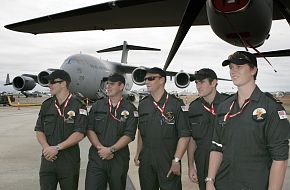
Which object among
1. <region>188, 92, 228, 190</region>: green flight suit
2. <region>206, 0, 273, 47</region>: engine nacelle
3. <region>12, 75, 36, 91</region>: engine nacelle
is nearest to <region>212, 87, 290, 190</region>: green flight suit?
<region>206, 0, 273, 47</region>: engine nacelle

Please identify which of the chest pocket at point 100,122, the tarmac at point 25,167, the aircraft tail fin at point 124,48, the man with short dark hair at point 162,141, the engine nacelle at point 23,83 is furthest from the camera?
the aircraft tail fin at point 124,48

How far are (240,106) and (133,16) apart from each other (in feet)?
8.40

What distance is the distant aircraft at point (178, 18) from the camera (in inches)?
119

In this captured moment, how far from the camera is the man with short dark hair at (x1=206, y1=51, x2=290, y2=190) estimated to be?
2.25 meters

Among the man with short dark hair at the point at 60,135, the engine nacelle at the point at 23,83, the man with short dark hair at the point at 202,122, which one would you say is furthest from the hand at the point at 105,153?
the engine nacelle at the point at 23,83

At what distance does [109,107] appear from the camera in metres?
3.94

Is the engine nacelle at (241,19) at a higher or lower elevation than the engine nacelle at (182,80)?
higher

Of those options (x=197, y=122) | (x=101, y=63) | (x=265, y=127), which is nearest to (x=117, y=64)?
(x=101, y=63)

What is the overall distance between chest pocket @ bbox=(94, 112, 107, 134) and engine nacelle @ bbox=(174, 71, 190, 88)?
14623 mm

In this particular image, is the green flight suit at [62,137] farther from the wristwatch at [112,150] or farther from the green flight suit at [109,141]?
the wristwatch at [112,150]

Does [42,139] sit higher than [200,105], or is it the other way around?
[200,105]


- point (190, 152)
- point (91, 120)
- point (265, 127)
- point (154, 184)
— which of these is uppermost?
point (265, 127)

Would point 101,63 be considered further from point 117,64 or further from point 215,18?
point 215,18

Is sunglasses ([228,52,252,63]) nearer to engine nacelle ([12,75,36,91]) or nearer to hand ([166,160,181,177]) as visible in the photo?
hand ([166,160,181,177])
